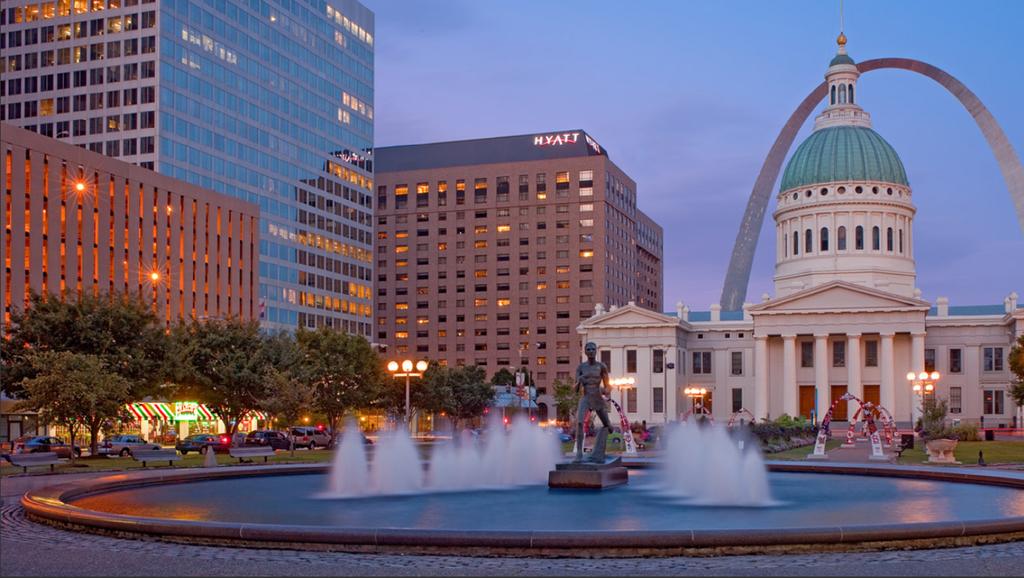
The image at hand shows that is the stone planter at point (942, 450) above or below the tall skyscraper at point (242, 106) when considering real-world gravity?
below

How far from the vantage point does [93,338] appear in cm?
5856

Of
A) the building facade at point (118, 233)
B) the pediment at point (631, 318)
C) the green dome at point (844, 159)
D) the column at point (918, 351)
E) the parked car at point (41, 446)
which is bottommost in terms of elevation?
the parked car at point (41, 446)

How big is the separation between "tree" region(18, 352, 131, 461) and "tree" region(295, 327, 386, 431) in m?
31.8

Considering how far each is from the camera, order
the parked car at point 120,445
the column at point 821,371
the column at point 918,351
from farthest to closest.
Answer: the column at point 821,371, the column at point 918,351, the parked car at point 120,445

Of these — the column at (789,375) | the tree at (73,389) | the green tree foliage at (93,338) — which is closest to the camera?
the tree at (73,389)

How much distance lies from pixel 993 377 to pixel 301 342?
75.8 m

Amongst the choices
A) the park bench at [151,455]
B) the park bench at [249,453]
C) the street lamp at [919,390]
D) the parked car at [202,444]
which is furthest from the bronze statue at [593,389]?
the street lamp at [919,390]

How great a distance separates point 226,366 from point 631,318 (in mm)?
68181

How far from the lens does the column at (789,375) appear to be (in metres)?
123

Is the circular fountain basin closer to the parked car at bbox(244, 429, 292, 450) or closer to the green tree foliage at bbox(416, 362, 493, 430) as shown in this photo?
the parked car at bbox(244, 429, 292, 450)

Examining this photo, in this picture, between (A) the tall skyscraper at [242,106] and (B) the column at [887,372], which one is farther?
(B) the column at [887,372]

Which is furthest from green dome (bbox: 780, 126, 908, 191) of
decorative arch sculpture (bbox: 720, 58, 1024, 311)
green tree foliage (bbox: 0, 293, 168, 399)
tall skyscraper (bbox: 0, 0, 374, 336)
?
green tree foliage (bbox: 0, 293, 168, 399)

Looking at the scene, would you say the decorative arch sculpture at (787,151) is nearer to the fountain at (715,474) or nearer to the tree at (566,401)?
the tree at (566,401)

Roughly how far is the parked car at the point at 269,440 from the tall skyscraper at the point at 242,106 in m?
34.7
